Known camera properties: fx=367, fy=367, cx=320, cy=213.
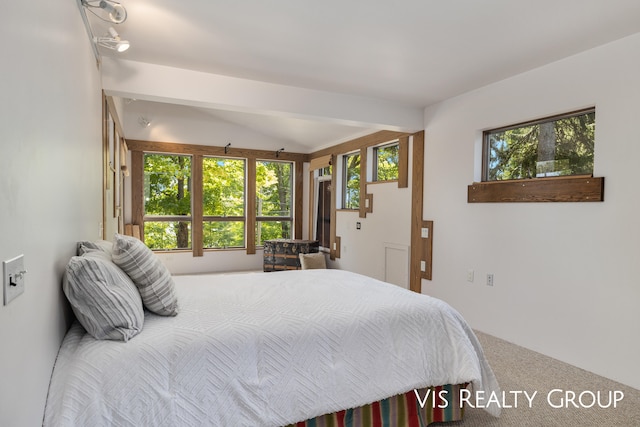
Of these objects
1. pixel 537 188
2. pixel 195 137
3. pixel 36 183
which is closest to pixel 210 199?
pixel 195 137

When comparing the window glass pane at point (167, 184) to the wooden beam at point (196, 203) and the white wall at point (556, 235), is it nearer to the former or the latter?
the wooden beam at point (196, 203)

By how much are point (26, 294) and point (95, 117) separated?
1.97 metres

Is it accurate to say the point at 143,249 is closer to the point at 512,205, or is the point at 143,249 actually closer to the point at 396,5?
the point at 396,5

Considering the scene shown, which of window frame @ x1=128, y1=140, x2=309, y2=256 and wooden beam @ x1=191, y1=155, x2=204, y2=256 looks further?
wooden beam @ x1=191, y1=155, x2=204, y2=256

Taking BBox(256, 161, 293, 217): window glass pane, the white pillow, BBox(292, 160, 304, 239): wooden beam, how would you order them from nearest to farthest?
the white pillow < BBox(256, 161, 293, 217): window glass pane < BBox(292, 160, 304, 239): wooden beam

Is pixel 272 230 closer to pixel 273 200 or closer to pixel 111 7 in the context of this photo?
pixel 273 200

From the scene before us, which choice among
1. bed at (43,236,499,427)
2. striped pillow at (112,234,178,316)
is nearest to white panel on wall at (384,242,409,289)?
bed at (43,236,499,427)

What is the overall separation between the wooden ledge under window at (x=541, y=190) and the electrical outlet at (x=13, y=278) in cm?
319

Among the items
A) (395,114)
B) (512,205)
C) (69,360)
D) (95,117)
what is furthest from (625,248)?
(95,117)

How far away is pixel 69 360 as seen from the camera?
53.1 inches

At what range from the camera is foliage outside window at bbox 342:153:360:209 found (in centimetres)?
564

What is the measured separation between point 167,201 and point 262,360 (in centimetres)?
499

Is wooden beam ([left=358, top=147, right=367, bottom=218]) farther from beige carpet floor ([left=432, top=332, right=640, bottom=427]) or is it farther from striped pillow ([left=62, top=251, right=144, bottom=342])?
striped pillow ([left=62, top=251, right=144, bottom=342])

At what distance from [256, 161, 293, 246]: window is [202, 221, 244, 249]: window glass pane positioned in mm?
336
